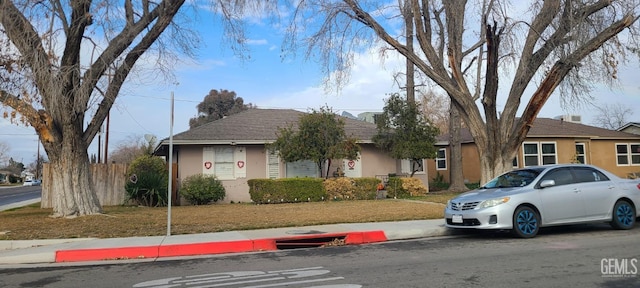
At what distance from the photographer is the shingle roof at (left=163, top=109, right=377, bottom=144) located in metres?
20.5

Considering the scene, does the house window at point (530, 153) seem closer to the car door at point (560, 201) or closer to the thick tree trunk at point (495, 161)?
the thick tree trunk at point (495, 161)

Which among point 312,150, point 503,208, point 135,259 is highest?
point 312,150

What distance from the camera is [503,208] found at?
9258mm

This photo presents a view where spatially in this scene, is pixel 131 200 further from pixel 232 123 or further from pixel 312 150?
pixel 312 150

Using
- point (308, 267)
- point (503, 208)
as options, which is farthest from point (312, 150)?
point (308, 267)

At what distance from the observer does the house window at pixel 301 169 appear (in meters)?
21.8

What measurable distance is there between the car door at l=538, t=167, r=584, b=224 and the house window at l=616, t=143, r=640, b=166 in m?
24.3

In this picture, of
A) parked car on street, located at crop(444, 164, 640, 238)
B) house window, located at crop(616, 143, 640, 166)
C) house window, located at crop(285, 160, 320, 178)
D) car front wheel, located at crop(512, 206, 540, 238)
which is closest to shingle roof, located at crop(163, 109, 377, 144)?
house window, located at crop(285, 160, 320, 178)

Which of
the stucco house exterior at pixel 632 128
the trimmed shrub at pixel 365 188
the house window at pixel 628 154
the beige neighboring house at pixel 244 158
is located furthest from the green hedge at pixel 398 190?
the stucco house exterior at pixel 632 128

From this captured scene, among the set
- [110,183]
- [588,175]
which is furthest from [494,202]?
[110,183]

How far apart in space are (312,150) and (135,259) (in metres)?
11.3

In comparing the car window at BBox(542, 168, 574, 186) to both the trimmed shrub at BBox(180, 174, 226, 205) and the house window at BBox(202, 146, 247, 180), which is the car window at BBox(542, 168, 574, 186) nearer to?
the trimmed shrub at BBox(180, 174, 226, 205)

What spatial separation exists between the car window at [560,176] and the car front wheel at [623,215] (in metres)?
1.22
